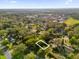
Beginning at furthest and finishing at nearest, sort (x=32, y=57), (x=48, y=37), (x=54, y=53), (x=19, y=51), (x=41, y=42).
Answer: (x=48, y=37)
(x=41, y=42)
(x=19, y=51)
(x=54, y=53)
(x=32, y=57)

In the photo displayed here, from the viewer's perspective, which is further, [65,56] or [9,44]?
[9,44]

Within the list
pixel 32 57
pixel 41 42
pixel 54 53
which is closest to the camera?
pixel 32 57

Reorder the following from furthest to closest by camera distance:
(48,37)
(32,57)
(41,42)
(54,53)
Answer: (48,37) → (41,42) → (54,53) → (32,57)

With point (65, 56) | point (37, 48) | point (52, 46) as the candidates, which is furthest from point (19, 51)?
point (65, 56)

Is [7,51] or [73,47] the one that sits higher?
[73,47]

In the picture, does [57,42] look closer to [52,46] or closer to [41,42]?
[52,46]

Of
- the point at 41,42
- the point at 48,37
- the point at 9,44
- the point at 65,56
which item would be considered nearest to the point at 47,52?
the point at 65,56

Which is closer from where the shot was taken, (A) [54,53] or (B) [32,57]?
(B) [32,57]

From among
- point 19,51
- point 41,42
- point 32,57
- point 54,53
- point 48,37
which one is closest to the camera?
point 32,57

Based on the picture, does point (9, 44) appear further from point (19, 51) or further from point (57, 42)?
point (57, 42)
